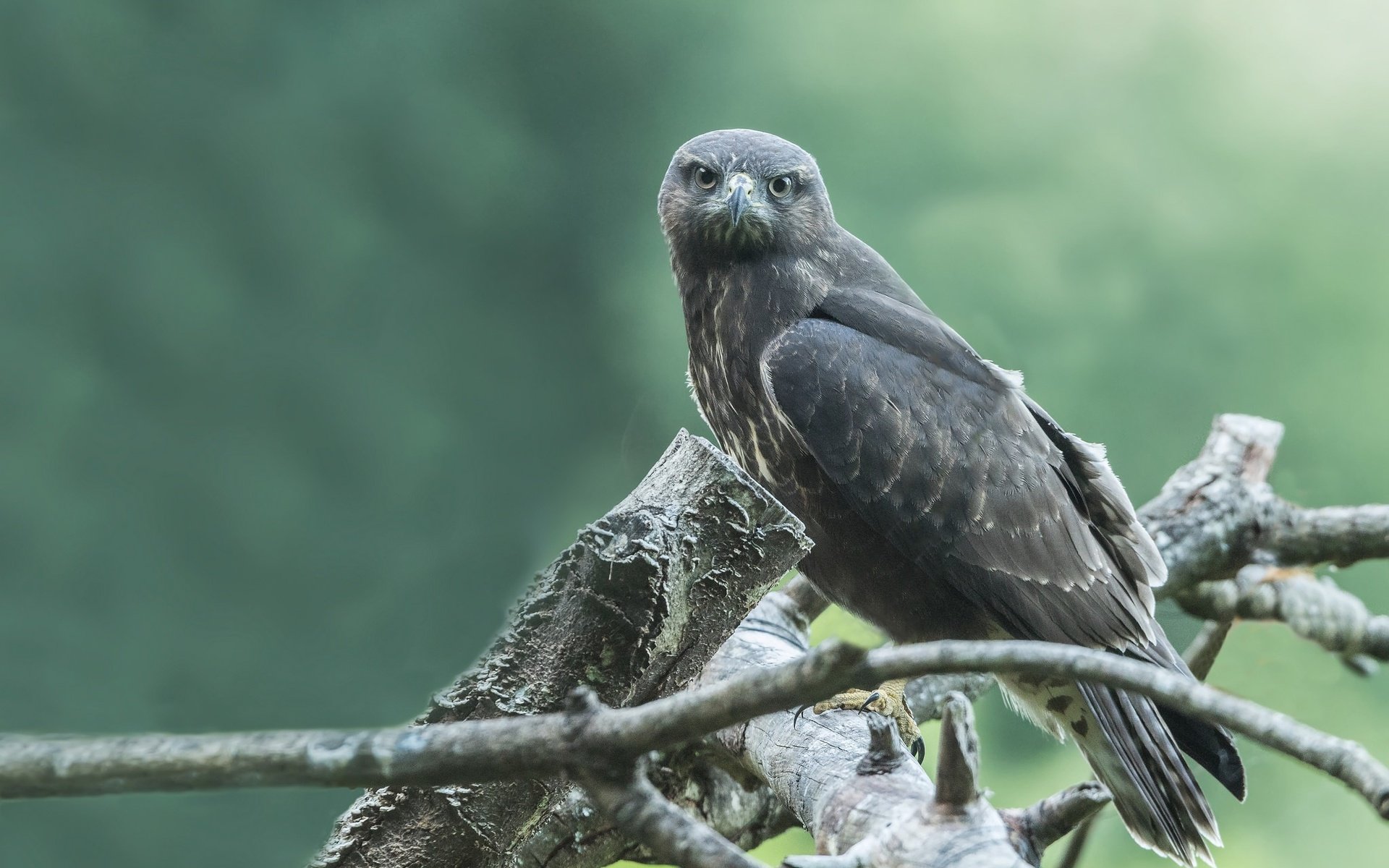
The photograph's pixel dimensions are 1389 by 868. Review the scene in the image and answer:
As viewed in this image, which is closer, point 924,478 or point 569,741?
point 569,741

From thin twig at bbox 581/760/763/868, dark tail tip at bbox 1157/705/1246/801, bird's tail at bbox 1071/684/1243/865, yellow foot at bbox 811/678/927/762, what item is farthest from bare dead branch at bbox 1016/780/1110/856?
dark tail tip at bbox 1157/705/1246/801

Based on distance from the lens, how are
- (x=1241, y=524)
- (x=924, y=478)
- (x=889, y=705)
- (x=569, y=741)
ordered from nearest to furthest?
(x=569, y=741) < (x=924, y=478) < (x=889, y=705) < (x=1241, y=524)

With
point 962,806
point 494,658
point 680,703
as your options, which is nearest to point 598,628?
point 494,658

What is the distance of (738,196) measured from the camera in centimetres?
265

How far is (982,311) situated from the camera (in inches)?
154

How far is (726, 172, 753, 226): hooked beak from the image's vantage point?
2652 millimetres

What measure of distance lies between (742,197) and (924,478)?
0.79m

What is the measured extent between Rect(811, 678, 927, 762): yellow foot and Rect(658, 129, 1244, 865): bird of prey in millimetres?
147

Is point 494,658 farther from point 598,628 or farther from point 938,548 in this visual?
point 938,548

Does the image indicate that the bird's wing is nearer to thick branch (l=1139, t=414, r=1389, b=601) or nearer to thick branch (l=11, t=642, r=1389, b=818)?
thick branch (l=1139, t=414, r=1389, b=601)

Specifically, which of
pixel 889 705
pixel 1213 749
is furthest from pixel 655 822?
pixel 1213 749

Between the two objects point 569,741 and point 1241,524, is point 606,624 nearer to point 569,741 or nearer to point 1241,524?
point 569,741

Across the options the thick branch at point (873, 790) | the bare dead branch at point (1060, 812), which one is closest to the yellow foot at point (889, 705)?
the thick branch at point (873, 790)

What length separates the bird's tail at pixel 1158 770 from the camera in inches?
94.9
